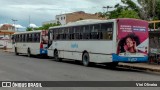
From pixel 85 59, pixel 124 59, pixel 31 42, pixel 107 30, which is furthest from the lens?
pixel 31 42

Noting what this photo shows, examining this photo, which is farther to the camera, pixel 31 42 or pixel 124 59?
pixel 31 42

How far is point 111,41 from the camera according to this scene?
2100 centimetres

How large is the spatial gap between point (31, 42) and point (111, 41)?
17105 mm

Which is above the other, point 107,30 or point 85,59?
point 107,30

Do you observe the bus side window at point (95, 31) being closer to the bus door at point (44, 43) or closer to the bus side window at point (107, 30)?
the bus side window at point (107, 30)

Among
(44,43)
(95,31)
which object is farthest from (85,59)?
(44,43)

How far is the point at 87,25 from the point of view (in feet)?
78.4

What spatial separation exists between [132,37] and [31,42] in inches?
692

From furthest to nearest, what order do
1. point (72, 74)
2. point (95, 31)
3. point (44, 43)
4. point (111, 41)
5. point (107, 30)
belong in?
point (44, 43), point (95, 31), point (107, 30), point (111, 41), point (72, 74)

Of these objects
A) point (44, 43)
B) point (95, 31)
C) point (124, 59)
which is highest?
point (95, 31)

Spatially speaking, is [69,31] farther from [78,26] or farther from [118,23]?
[118,23]

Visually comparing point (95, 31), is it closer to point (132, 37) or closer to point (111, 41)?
point (111, 41)

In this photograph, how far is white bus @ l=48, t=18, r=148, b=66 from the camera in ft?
67.9

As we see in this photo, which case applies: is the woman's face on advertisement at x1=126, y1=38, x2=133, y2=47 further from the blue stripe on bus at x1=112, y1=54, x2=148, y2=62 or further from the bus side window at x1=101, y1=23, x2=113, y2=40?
the bus side window at x1=101, y1=23, x2=113, y2=40
